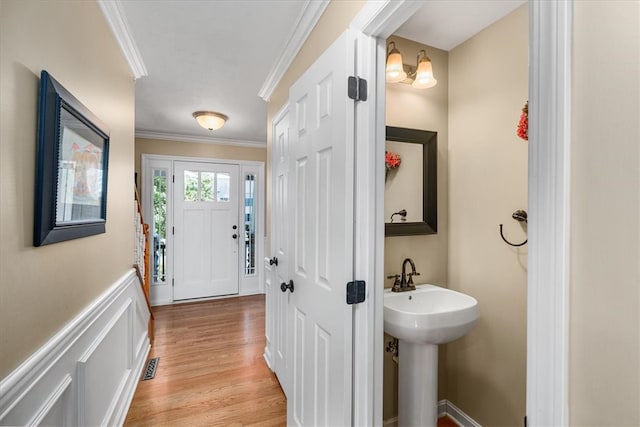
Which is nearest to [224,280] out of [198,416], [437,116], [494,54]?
[198,416]

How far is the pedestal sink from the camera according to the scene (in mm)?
1363

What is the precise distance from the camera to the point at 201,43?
1.98m

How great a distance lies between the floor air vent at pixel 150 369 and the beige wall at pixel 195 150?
2.48 meters

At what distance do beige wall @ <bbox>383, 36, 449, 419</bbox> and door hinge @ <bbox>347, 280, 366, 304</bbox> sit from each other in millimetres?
605

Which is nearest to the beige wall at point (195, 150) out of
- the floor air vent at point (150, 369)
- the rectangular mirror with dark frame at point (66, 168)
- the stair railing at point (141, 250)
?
the stair railing at point (141, 250)

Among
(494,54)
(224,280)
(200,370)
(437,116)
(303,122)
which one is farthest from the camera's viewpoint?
(224,280)

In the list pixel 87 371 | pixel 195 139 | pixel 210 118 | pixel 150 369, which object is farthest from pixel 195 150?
pixel 87 371

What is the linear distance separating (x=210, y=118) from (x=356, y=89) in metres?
2.60

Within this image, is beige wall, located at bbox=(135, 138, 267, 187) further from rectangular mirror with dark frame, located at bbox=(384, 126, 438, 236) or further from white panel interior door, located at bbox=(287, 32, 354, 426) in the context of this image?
rectangular mirror with dark frame, located at bbox=(384, 126, 438, 236)

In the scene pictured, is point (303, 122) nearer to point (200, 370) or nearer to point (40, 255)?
point (40, 255)

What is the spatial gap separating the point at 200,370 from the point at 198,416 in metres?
0.58

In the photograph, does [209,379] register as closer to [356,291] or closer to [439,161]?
[356,291]

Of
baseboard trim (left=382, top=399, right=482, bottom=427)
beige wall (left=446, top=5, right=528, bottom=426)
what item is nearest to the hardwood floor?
baseboard trim (left=382, top=399, right=482, bottom=427)

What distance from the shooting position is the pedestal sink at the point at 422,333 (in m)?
1.36
